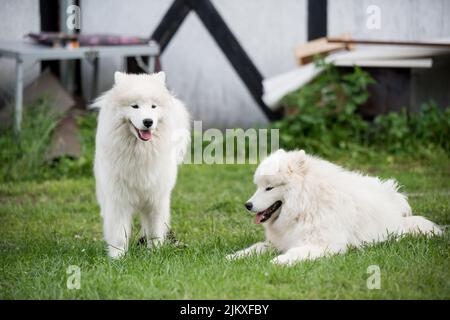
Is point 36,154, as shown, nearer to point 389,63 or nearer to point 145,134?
point 145,134

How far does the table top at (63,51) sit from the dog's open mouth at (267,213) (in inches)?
162

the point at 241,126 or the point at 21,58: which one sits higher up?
the point at 21,58

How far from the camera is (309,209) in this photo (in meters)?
5.00

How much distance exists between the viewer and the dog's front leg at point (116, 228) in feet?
17.1

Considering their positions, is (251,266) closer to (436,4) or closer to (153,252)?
(153,252)

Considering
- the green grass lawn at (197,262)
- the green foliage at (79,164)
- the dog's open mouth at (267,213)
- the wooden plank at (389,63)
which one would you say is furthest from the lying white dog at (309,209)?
the wooden plank at (389,63)

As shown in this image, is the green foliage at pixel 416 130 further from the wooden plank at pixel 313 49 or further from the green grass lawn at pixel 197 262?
the green grass lawn at pixel 197 262

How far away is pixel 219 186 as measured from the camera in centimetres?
790

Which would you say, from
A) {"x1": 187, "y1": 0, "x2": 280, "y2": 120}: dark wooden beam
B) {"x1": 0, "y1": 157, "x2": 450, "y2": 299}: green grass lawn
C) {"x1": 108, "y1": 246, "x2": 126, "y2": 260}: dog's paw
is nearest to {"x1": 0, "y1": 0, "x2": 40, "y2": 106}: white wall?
{"x1": 187, "y1": 0, "x2": 280, "y2": 120}: dark wooden beam

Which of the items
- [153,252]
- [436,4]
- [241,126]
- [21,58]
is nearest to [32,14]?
[21,58]

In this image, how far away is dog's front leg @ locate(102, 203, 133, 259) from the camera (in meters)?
5.23

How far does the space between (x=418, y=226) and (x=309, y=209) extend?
36.4 inches

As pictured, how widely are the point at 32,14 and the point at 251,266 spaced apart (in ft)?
20.1

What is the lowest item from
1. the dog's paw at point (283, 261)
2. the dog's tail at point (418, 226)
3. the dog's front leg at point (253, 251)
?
the dog's front leg at point (253, 251)
